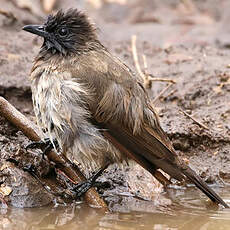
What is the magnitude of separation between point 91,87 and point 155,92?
102 inches

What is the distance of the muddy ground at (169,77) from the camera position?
23.3 ft

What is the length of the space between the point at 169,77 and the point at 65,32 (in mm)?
2654

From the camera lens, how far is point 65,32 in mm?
6801

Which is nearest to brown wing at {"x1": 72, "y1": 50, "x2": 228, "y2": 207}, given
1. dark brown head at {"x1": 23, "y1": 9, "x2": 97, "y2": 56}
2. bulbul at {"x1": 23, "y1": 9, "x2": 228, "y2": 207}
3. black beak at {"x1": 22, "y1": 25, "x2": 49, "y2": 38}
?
bulbul at {"x1": 23, "y1": 9, "x2": 228, "y2": 207}

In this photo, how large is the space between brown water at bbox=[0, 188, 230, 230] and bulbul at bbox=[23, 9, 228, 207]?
31 cm

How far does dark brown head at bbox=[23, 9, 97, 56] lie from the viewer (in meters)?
6.72

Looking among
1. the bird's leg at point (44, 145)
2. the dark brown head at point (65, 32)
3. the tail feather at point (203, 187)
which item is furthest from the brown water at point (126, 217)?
the dark brown head at point (65, 32)

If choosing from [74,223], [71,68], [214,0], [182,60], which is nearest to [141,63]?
[182,60]

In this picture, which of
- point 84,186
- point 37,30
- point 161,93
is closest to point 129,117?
point 84,186

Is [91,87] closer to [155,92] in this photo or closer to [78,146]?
[78,146]

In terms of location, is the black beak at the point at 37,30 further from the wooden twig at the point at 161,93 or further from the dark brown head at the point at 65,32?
the wooden twig at the point at 161,93

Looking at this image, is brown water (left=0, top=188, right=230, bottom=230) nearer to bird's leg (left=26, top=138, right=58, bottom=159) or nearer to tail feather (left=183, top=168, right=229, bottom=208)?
tail feather (left=183, top=168, right=229, bottom=208)

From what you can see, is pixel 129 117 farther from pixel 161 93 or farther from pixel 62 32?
pixel 161 93

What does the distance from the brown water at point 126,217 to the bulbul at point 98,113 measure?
0.31 metres
